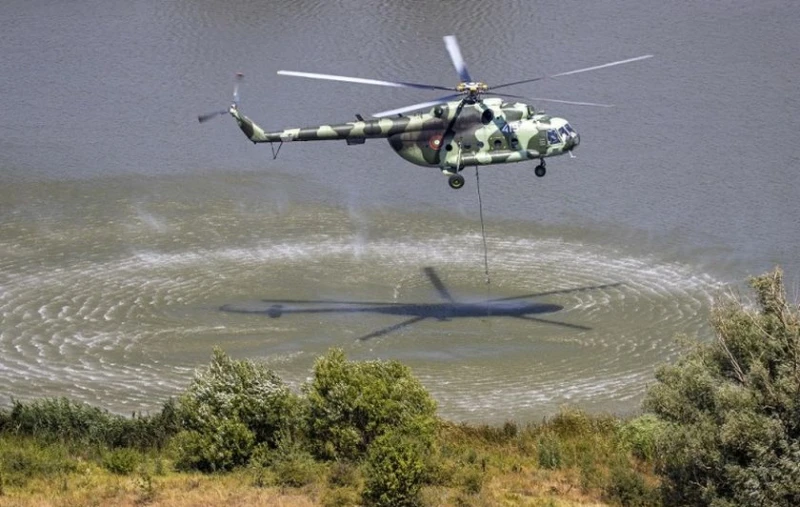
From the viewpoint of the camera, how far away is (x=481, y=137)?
3294 cm

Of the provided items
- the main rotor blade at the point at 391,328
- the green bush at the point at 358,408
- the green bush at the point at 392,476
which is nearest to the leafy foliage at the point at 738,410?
the green bush at the point at 358,408

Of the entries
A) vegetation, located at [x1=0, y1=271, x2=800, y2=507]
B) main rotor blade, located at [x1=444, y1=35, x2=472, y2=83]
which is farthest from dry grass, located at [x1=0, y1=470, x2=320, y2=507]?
main rotor blade, located at [x1=444, y1=35, x2=472, y2=83]

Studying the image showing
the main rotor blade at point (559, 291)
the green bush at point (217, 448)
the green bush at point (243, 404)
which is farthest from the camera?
the main rotor blade at point (559, 291)

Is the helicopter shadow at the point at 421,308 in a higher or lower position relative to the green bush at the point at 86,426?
higher

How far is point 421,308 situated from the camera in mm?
36969

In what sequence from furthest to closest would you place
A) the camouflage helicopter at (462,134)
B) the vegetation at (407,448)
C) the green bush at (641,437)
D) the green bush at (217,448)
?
the camouflage helicopter at (462,134) < the green bush at (641,437) < the green bush at (217,448) < the vegetation at (407,448)

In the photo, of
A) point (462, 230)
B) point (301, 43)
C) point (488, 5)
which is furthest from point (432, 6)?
point (462, 230)

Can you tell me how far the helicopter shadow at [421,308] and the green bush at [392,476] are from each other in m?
13.3

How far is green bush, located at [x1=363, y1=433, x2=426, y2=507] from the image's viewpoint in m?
22.3

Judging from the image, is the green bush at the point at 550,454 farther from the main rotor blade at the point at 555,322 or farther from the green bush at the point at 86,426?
the main rotor blade at the point at 555,322

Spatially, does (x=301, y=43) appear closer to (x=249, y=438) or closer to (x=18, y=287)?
(x=18, y=287)

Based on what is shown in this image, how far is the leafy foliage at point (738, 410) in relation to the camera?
21703mm

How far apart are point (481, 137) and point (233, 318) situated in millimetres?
8750

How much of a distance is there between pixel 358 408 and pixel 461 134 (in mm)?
10483
